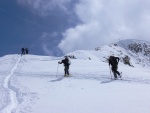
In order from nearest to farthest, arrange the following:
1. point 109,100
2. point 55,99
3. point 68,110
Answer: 1. point 68,110
2. point 109,100
3. point 55,99

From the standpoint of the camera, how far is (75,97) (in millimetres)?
14086

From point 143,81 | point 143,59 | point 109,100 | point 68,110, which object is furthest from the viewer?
point 143,59

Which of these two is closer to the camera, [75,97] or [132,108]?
[132,108]

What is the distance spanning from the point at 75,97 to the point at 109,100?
2.06 m

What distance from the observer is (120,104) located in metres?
11.7

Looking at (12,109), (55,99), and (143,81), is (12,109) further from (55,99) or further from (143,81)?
(143,81)

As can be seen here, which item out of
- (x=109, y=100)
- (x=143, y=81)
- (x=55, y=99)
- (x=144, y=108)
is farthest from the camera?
(x=143, y=81)

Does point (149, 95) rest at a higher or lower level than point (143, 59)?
lower

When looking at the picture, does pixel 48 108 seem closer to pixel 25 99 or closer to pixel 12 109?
pixel 12 109

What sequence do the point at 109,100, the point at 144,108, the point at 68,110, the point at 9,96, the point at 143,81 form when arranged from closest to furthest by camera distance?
the point at 144,108
the point at 68,110
the point at 109,100
the point at 9,96
the point at 143,81

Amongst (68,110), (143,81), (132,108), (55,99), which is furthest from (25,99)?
(143,81)

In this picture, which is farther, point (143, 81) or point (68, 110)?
point (143, 81)

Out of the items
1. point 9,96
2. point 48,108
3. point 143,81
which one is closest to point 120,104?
point 48,108

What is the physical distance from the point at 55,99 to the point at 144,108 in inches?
190
